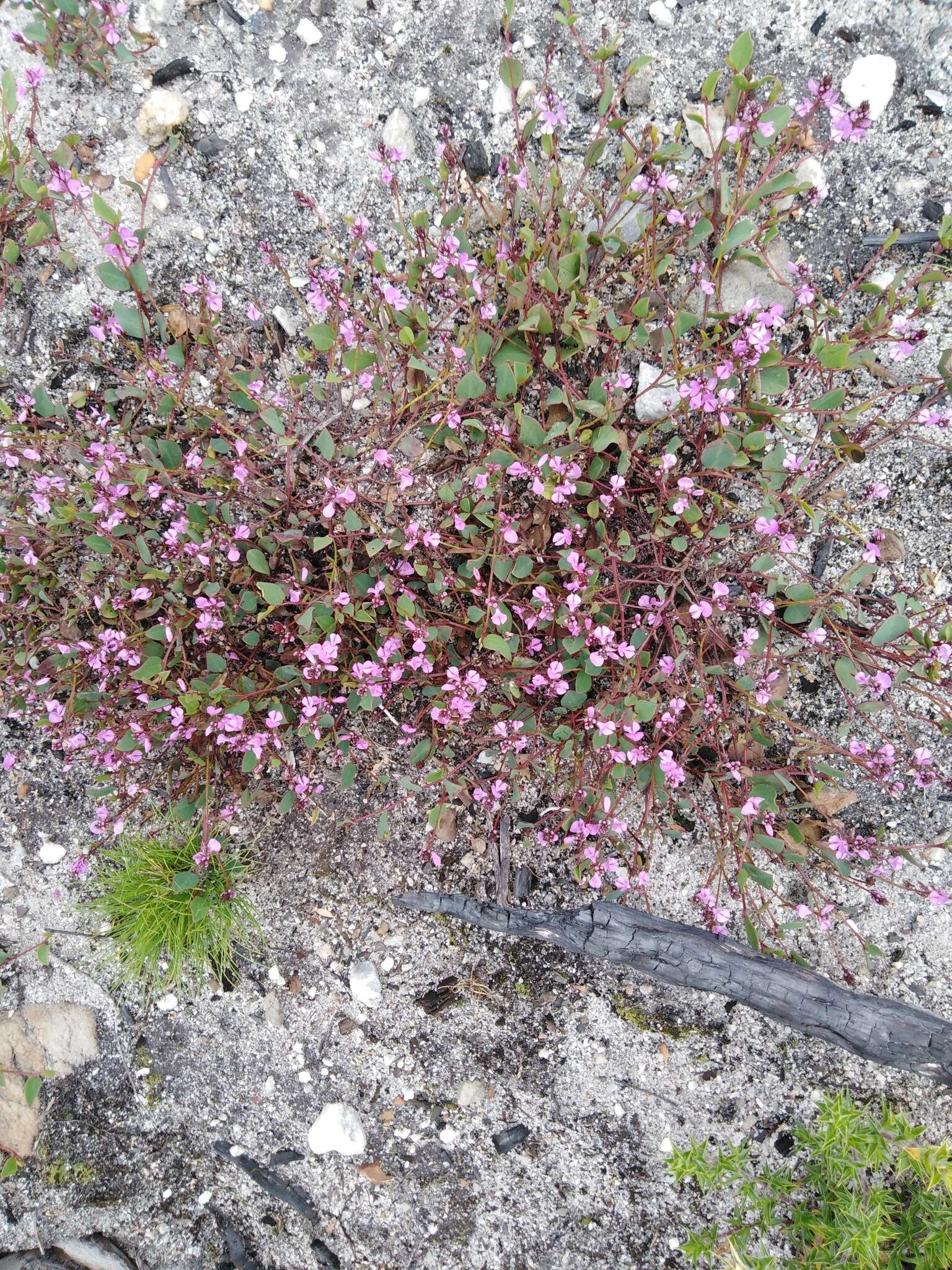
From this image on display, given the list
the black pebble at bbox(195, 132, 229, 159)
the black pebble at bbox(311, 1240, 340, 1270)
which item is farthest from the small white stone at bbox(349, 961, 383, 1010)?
the black pebble at bbox(195, 132, 229, 159)

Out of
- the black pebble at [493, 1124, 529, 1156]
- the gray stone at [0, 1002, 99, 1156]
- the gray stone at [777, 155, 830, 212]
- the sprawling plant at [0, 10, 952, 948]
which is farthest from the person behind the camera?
the gray stone at [0, 1002, 99, 1156]

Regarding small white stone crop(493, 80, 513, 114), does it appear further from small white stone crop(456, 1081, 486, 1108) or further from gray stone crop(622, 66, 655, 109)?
small white stone crop(456, 1081, 486, 1108)

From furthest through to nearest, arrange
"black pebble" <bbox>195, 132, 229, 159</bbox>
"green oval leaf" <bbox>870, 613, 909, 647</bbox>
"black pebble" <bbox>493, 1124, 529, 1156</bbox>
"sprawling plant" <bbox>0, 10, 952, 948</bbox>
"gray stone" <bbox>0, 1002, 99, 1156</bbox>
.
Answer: "gray stone" <bbox>0, 1002, 99, 1156</bbox> → "black pebble" <bbox>493, 1124, 529, 1156</bbox> → "black pebble" <bbox>195, 132, 229, 159</bbox> → "sprawling plant" <bbox>0, 10, 952, 948</bbox> → "green oval leaf" <bbox>870, 613, 909, 647</bbox>

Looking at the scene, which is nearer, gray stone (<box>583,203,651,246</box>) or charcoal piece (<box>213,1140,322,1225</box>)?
gray stone (<box>583,203,651,246</box>)

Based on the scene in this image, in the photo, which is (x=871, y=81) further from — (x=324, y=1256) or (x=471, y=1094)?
(x=324, y=1256)

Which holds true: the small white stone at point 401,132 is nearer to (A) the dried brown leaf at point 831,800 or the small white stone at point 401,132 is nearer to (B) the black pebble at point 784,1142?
(A) the dried brown leaf at point 831,800

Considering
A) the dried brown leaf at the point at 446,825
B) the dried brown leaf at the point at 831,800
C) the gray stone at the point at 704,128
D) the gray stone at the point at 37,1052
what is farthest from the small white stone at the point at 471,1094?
the gray stone at the point at 704,128

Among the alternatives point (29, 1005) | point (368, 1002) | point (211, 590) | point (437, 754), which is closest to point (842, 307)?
point (437, 754)

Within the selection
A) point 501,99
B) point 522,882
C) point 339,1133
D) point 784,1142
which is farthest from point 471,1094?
point 501,99
